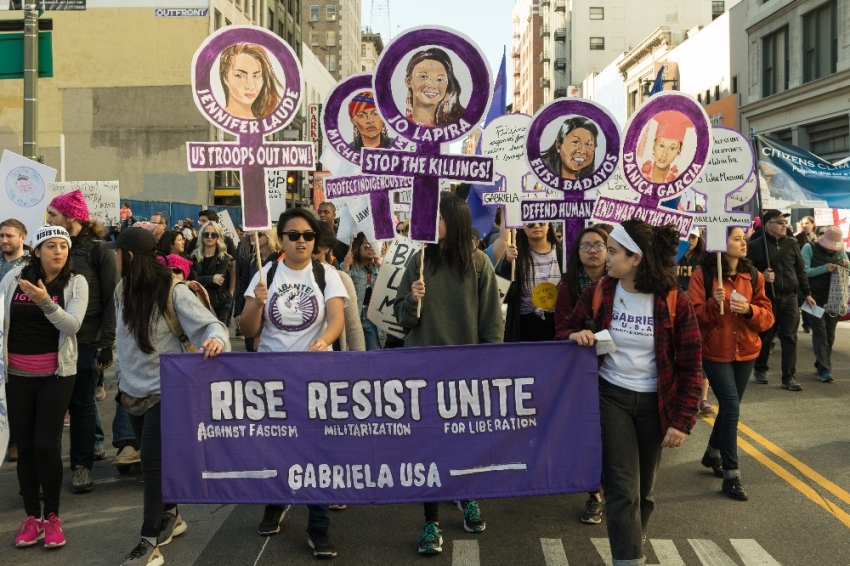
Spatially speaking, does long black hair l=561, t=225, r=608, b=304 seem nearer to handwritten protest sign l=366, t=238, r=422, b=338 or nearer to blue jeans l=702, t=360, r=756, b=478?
blue jeans l=702, t=360, r=756, b=478

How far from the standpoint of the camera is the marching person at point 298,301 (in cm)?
524

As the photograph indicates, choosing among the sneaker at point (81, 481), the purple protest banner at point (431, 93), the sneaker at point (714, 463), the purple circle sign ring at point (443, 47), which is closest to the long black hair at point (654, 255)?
the purple protest banner at point (431, 93)

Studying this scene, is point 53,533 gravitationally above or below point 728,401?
below

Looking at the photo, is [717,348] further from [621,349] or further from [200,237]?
[200,237]

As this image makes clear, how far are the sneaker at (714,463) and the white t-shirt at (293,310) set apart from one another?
3332 millimetres

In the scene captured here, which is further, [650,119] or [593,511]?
[650,119]

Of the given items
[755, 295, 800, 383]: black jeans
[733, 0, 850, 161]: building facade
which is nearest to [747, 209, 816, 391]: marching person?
[755, 295, 800, 383]: black jeans

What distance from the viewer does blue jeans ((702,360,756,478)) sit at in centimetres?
641

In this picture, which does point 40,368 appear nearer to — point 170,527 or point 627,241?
point 170,527

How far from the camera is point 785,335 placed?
11.0m

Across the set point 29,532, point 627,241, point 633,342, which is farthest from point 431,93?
point 29,532

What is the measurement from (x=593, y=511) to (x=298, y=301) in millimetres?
2282

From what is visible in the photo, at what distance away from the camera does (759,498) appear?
636 centimetres

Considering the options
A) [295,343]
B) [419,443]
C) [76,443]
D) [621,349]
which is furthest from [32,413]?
[621,349]
